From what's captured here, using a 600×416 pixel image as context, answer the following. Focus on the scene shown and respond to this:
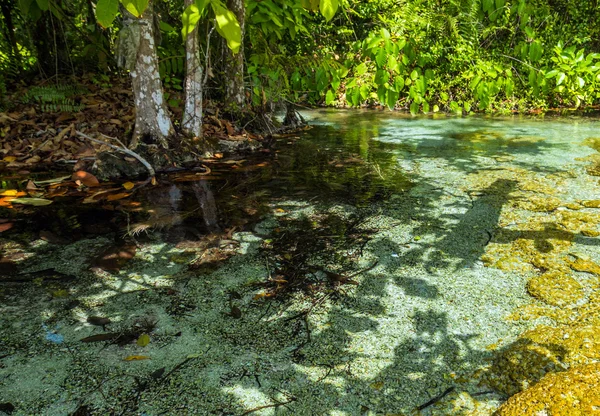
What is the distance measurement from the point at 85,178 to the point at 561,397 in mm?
3603

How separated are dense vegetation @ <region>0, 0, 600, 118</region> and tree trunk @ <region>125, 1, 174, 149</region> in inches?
8.0

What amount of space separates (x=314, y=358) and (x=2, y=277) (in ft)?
5.27

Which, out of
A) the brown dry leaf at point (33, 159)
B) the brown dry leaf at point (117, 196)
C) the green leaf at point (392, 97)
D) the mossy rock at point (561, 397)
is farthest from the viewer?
the brown dry leaf at point (33, 159)

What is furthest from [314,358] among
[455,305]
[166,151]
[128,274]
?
[166,151]

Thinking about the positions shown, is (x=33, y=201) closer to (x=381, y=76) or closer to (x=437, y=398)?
(x=381, y=76)

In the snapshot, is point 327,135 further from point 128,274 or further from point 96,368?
point 96,368

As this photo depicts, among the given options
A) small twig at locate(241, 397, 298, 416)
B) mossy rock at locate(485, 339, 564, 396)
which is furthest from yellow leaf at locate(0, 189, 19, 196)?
mossy rock at locate(485, 339, 564, 396)

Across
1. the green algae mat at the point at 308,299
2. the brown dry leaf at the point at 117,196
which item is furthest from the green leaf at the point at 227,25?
the brown dry leaf at the point at 117,196

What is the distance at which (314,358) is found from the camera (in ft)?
4.96

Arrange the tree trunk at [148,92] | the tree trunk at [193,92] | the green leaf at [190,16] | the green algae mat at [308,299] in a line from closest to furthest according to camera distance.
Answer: the green algae mat at [308,299] < the green leaf at [190,16] < the tree trunk at [148,92] < the tree trunk at [193,92]

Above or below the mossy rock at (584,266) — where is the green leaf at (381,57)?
above

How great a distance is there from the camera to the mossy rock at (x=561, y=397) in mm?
1224

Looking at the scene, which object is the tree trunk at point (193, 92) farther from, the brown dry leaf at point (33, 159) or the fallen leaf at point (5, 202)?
the fallen leaf at point (5, 202)

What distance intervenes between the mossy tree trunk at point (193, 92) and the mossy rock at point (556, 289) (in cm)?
360
